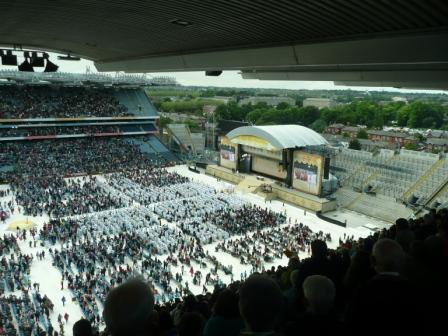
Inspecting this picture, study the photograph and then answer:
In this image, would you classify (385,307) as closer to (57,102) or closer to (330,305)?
(330,305)

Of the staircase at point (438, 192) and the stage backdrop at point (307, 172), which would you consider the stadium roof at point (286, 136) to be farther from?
the staircase at point (438, 192)

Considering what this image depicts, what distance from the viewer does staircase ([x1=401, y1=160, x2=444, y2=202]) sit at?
29.5 m

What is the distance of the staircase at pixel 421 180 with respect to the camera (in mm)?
29484

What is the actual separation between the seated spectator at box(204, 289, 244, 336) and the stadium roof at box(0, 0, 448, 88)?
4.41 meters

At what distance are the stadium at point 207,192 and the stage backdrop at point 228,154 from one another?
18 centimetres

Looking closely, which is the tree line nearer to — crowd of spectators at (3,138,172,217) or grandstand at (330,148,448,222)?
crowd of spectators at (3,138,172,217)

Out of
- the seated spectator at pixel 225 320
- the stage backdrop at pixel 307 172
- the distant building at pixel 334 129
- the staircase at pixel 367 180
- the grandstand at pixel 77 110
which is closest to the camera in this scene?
the seated spectator at pixel 225 320

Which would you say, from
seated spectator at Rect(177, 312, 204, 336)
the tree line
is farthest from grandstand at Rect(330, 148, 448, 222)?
the tree line

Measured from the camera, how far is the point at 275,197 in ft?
103

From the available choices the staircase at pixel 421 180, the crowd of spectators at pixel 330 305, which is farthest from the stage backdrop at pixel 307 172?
the crowd of spectators at pixel 330 305

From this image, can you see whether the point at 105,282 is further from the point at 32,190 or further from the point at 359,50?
the point at 32,190

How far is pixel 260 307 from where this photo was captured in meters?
2.24

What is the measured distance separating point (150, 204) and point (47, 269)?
10.7m

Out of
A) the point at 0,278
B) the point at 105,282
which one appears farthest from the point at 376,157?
the point at 0,278
